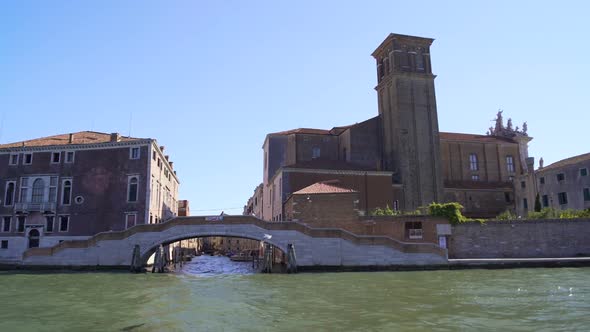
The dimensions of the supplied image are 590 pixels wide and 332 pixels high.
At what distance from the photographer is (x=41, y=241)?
35.3 meters

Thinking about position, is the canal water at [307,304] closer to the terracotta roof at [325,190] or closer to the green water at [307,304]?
the green water at [307,304]

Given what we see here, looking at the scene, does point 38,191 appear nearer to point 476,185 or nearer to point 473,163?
point 476,185

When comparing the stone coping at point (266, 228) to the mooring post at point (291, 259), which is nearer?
the mooring post at point (291, 259)

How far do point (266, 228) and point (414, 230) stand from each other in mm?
10577

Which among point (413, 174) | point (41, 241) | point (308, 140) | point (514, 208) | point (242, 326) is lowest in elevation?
point (242, 326)

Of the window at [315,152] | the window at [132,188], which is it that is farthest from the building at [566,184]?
the window at [132,188]

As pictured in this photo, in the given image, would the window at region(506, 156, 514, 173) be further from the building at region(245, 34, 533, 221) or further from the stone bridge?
the stone bridge

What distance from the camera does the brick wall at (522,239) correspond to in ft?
110

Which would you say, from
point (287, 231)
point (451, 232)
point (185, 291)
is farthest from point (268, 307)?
point (451, 232)

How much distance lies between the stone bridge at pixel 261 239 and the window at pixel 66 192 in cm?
518

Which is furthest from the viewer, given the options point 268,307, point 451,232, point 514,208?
point 514,208

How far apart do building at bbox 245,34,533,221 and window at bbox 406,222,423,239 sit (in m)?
6.72

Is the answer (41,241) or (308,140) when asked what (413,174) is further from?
(41,241)

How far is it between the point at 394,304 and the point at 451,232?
18.6 metres
